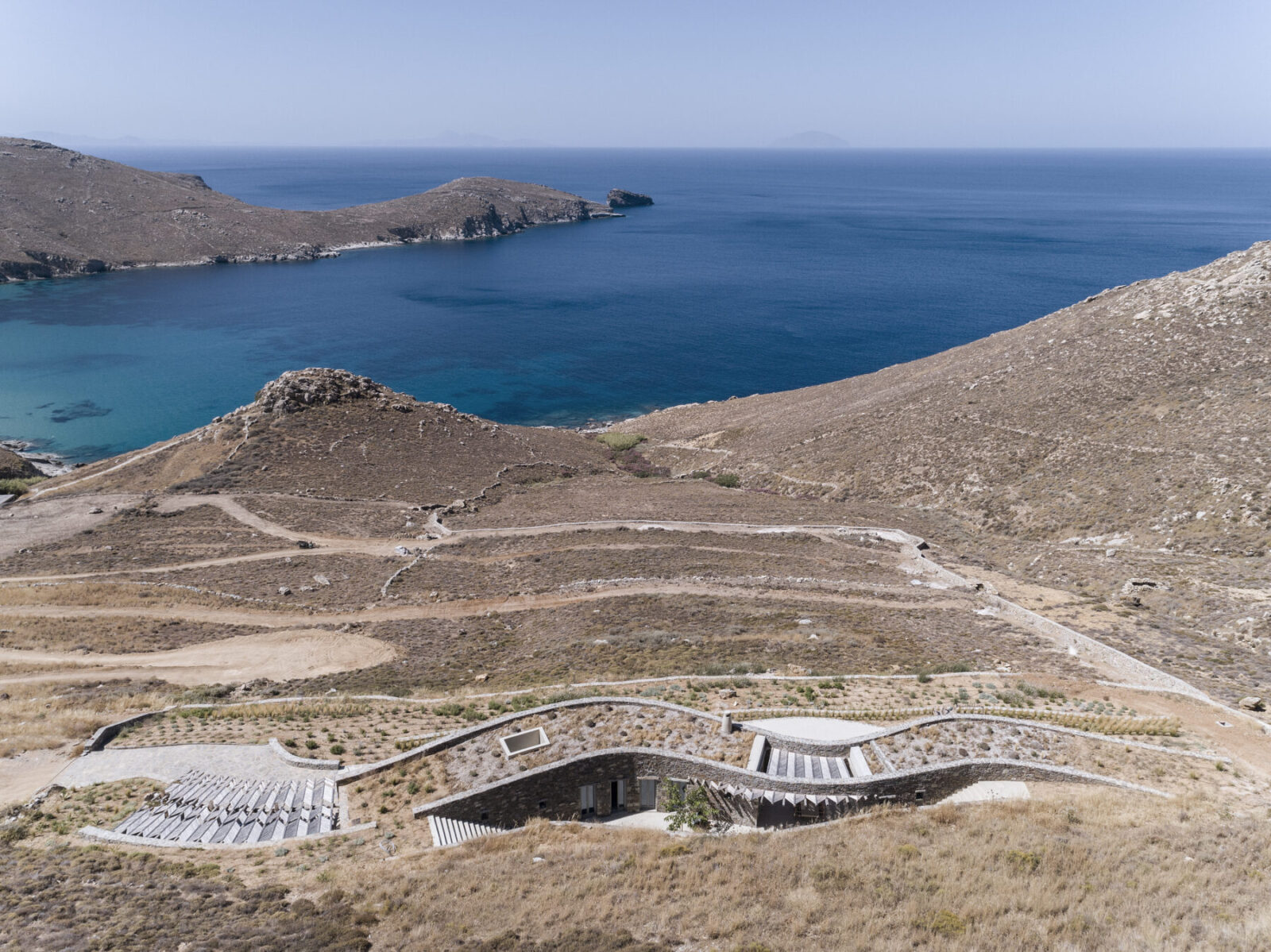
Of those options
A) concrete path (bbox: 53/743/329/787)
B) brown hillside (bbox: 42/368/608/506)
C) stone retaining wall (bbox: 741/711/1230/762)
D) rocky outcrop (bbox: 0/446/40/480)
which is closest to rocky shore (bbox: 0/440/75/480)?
rocky outcrop (bbox: 0/446/40/480)

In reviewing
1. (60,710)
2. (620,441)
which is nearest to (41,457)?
(620,441)

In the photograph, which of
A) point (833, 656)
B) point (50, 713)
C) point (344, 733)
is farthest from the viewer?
point (833, 656)

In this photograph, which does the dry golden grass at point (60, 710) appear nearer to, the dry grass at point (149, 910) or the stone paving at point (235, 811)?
the stone paving at point (235, 811)

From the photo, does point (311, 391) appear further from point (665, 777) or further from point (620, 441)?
point (665, 777)

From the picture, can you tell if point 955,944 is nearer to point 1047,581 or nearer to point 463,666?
point 463,666

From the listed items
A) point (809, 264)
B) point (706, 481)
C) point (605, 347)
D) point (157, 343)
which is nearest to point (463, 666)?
point (706, 481)

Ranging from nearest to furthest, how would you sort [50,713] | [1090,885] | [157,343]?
[1090,885] < [50,713] < [157,343]

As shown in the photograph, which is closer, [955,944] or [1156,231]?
[955,944]
